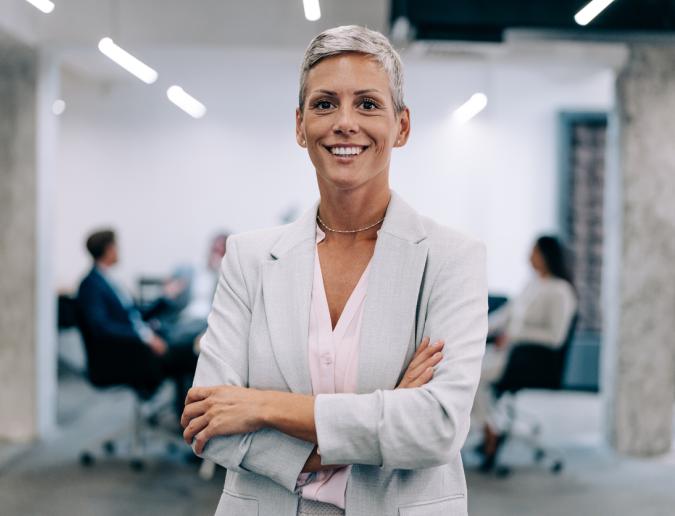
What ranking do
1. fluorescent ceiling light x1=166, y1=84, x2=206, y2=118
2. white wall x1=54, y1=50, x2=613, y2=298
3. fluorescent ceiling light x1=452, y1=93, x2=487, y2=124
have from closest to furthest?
fluorescent ceiling light x1=452, y1=93, x2=487, y2=124
fluorescent ceiling light x1=166, y1=84, x2=206, y2=118
white wall x1=54, y1=50, x2=613, y2=298

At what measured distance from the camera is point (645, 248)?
5102 mm

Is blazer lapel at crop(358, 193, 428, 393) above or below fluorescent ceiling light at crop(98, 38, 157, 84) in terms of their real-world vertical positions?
below

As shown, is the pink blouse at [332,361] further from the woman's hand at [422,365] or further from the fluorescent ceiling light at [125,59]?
the fluorescent ceiling light at [125,59]

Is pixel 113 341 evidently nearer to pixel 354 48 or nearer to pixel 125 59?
pixel 125 59

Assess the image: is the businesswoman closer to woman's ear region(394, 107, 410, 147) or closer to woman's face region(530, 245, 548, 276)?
woman's ear region(394, 107, 410, 147)

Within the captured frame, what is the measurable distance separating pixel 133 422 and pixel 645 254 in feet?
12.5

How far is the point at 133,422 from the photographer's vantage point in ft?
16.5

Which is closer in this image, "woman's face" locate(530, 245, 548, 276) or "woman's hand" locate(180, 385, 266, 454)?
"woman's hand" locate(180, 385, 266, 454)

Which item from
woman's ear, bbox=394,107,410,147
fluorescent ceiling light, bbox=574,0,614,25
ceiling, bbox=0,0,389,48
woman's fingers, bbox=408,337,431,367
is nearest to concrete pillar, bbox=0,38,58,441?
ceiling, bbox=0,0,389,48

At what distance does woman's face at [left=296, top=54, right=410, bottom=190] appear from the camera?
1.29 m

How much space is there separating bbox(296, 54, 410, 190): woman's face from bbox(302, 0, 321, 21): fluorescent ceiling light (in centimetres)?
304

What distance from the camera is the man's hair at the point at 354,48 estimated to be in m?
Answer: 1.29

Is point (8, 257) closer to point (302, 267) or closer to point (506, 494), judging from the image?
point (506, 494)

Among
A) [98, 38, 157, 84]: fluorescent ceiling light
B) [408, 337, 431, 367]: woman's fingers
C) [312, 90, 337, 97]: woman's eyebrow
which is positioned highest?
[98, 38, 157, 84]: fluorescent ceiling light
